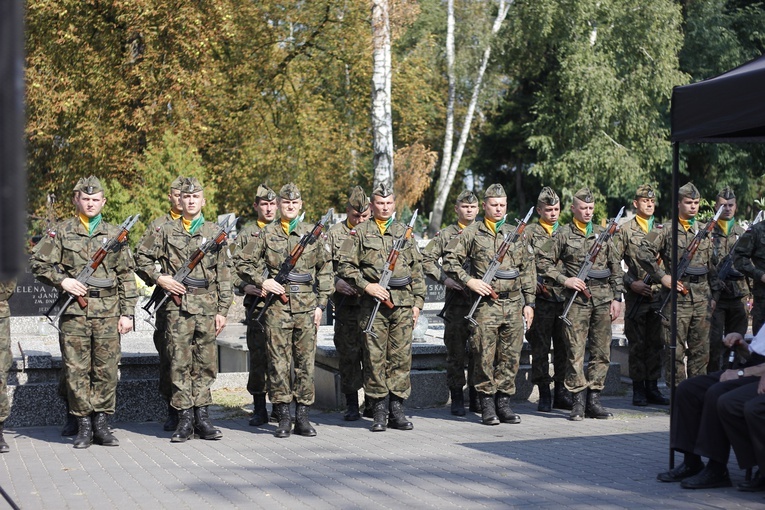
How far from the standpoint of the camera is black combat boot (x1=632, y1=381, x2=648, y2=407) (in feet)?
36.8

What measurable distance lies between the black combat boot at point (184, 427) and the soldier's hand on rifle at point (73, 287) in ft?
4.40

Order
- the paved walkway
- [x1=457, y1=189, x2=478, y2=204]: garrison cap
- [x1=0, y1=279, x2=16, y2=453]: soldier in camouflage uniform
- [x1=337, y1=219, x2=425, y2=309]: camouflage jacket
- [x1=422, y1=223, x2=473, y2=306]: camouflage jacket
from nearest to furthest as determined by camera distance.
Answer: the paved walkway < [x1=0, y1=279, x2=16, y2=453]: soldier in camouflage uniform < [x1=337, y1=219, x2=425, y2=309]: camouflage jacket < [x1=422, y1=223, x2=473, y2=306]: camouflage jacket < [x1=457, y1=189, x2=478, y2=204]: garrison cap

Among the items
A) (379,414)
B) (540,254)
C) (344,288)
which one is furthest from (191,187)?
(540,254)

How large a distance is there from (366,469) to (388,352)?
7.36 feet

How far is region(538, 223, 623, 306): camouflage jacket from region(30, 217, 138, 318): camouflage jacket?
13.6ft

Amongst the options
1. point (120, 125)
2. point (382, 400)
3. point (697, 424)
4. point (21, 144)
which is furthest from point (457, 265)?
point (120, 125)

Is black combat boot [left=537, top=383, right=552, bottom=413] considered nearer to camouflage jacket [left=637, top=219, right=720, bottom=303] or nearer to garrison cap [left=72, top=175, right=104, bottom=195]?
camouflage jacket [left=637, top=219, right=720, bottom=303]

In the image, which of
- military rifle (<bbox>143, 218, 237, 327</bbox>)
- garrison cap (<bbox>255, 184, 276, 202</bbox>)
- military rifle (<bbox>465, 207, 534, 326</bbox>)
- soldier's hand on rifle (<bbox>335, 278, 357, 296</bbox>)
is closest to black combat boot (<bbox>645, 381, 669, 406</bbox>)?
military rifle (<bbox>465, 207, 534, 326</bbox>)

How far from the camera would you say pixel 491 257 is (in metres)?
10.1

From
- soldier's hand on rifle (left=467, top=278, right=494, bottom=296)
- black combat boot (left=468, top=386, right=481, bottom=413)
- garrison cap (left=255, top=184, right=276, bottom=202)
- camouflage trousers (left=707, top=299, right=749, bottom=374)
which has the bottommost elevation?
black combat boot (left=468, top=386, right=481, bottom=413)

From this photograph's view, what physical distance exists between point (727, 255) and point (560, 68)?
30.7m

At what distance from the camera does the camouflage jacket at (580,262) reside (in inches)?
414

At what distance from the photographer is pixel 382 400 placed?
976 cm

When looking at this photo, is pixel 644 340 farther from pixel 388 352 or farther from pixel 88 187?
pixel 88 187
